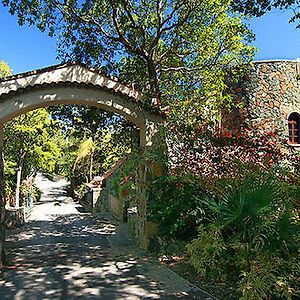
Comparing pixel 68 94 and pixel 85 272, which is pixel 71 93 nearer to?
pixel 68 94

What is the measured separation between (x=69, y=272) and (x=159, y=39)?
8.55m

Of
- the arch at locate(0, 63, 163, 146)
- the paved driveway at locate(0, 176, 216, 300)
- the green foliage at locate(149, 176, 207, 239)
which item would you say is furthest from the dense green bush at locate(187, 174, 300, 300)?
the arch at locate(0, 63, 163, 146)

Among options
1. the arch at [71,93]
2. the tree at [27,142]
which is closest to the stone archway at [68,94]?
the arch at [71,93]

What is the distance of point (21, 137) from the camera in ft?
60.3

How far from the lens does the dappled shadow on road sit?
671cm

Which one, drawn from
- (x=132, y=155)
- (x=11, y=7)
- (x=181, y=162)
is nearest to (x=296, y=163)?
(x=181, y=162)

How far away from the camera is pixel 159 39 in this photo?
510 inches

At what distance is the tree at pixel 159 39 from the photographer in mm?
12195

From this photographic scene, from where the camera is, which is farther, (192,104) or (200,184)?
(192,104)

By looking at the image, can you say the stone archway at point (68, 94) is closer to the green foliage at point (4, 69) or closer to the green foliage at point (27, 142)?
the green foliage at point (27, 142)

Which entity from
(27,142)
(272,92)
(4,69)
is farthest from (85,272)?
(272,92)

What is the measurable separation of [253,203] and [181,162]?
3.64m

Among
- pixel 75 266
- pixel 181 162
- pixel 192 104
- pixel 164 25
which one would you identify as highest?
pixel 164 25

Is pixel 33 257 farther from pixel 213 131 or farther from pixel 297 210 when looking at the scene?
pixel 297 210
